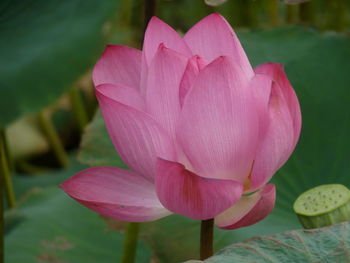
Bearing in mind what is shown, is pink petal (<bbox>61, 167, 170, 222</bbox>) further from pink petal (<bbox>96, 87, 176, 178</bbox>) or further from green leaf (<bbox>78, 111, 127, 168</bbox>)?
green leaf (<bbox>78, 111, 127, 168</bbox>)

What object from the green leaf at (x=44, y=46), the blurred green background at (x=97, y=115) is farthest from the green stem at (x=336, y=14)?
the green leaf at (x=44, y=46)

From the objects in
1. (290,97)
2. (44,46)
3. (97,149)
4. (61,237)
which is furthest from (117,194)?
(61,237)

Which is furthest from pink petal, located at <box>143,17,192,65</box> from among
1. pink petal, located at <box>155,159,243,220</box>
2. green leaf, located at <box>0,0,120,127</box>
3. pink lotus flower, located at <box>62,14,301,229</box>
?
green leaf, located at <box>0,0,120,127</box>

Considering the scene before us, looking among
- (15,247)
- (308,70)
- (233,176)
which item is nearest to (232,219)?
(233,176)

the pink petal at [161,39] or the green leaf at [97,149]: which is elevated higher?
the pink petal at [161,39]

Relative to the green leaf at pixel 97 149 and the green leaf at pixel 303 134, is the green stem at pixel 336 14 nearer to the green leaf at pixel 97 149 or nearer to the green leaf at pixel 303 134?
the green leaf at pixel 303 134

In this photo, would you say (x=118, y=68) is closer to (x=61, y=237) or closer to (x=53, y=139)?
(x=61, y=237)
